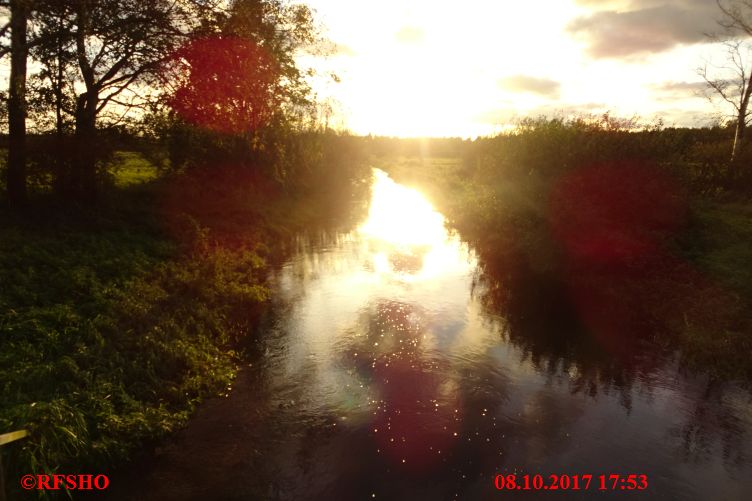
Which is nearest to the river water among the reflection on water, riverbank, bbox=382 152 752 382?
the reflection on water

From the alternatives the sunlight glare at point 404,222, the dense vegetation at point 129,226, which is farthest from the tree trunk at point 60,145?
the sunlight glare at point 404,222

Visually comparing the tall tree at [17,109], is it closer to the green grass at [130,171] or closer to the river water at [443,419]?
the green grass at [130,171]

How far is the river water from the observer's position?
9102 mm

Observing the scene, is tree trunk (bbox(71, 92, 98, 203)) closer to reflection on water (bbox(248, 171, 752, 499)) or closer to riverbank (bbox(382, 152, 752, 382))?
reflection on water (bbox(248, 171, 752, 499))

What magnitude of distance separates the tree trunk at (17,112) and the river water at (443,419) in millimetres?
12526

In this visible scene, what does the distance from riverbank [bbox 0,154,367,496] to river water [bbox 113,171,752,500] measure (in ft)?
3.66

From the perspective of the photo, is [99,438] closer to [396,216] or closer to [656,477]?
[656,477]

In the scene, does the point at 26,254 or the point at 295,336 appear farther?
the point at 295,336

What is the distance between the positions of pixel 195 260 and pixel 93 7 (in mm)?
10540

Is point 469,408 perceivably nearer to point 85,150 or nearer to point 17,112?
point 85,150

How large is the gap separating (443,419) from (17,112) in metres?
21.0

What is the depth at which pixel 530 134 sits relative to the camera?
38.1 metres

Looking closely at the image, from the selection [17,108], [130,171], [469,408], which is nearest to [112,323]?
[469,408]

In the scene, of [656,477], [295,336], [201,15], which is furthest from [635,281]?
[201,15]
